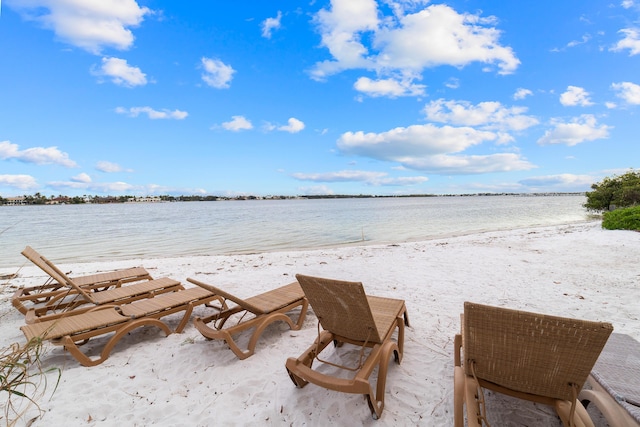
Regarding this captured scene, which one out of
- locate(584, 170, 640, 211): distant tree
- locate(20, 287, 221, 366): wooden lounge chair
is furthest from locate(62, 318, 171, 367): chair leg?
locate(584, 170, 640, 211): distant tree

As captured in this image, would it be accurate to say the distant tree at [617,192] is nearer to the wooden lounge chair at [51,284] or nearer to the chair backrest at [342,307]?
the chair backrest at [342,307]

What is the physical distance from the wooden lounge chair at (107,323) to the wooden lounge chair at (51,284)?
5.10ft

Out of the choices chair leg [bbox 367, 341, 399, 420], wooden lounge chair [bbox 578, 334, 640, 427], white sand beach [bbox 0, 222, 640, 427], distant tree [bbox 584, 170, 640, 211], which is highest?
distant tree [bbox 584, 170, 640, 211]

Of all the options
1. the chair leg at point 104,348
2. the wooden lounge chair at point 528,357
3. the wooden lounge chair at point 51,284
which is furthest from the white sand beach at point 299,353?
the wooden lounge chair at point 528,357

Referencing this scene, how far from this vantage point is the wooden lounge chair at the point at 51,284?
17.5 feet

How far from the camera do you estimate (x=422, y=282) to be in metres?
7.16

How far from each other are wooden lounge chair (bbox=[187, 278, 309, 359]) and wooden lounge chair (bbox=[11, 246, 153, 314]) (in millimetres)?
2998

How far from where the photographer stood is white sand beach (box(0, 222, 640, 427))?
292 centimetres

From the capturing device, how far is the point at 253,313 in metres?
4.46

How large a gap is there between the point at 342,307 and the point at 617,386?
2336 mm

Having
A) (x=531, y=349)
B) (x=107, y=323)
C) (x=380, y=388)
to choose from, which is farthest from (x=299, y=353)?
(x=531, y=349)

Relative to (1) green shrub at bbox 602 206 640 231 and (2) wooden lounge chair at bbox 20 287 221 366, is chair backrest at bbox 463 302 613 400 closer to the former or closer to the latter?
(2) wooden lounge chair at bbox 20 287 221 366

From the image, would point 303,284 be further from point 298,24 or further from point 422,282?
point 298,24

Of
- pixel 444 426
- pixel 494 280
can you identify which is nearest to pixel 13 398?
pixel 444 426
